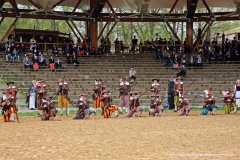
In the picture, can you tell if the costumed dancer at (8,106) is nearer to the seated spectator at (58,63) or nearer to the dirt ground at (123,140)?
the dirt ground at (123,140)

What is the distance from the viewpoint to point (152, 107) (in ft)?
66.4

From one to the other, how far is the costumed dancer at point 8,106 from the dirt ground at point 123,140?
104 cm

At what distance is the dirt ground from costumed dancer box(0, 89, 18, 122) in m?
1.04

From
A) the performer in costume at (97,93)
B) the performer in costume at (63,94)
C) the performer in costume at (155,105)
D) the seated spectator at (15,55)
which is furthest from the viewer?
the seated spectator at (15,55)

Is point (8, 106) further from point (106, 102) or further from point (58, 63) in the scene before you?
point (58, 63)

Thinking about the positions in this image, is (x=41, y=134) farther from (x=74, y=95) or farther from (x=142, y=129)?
(x=74, y=95)

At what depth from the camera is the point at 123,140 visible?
12.7 m

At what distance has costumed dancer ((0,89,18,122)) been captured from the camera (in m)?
18.1

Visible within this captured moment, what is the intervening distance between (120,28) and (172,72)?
91.8 ft

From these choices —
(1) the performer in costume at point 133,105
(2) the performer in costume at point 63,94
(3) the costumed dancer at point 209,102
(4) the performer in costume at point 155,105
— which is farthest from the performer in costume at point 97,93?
(3) the costumed dancer at point 209,102

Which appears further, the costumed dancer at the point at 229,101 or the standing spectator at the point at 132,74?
the standing spectator at the point at 132,74

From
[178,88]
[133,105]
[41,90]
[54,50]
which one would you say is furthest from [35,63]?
[133,105]

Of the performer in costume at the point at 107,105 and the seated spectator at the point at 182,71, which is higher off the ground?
the seated spectator at the point at 182,71

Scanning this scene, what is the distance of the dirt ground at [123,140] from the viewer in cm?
1061
